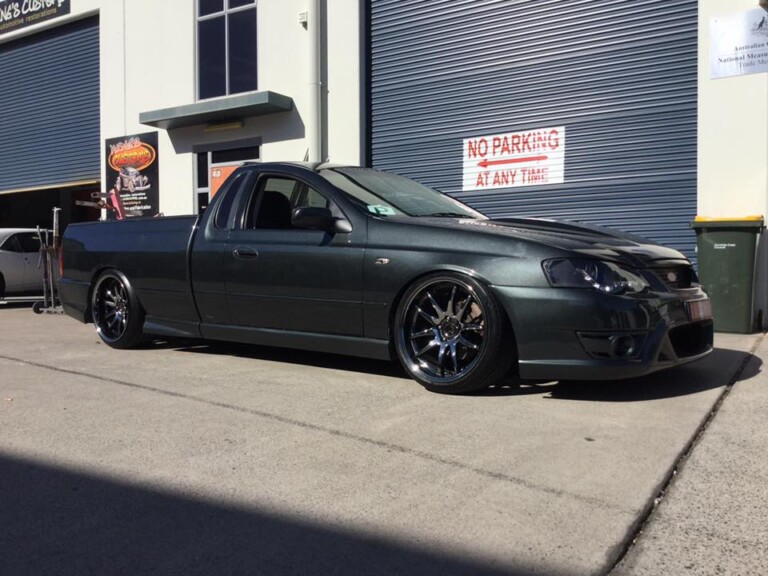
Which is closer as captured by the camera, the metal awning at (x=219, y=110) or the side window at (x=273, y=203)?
the side window at (x=273, y=203)

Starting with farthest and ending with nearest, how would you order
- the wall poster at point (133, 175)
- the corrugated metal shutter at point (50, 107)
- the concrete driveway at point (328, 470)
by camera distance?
the corrugated metal shutter at point (50, 107)
the wall poster at point (133, 175)
the concrete driveway at point (328, 470)

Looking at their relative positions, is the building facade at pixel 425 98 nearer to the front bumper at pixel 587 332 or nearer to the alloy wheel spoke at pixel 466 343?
the front bumper at pixel 587 332

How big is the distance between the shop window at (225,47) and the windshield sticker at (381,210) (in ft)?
28.5

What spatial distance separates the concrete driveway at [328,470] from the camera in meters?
2.44

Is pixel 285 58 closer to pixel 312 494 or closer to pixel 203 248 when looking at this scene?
pixel 203 248

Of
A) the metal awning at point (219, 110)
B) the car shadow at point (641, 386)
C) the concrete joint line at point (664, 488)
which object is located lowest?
the concrete joint line at point (664, 488)

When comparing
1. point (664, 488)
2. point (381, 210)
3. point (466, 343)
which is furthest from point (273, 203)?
point (664, 488)

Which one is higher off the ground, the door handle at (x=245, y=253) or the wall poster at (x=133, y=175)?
the wall poster at (x=133, y=175)

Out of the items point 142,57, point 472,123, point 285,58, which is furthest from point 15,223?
point 472,123

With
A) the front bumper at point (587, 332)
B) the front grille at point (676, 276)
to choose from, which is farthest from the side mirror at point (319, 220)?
the front grille at point (676, 276)

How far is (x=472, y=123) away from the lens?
35.6 feet

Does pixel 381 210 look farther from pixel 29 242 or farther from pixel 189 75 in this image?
pixel 29 242

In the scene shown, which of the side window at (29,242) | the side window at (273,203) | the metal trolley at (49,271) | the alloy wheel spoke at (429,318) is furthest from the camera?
the side window at (29,242)

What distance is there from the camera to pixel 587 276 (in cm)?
420
